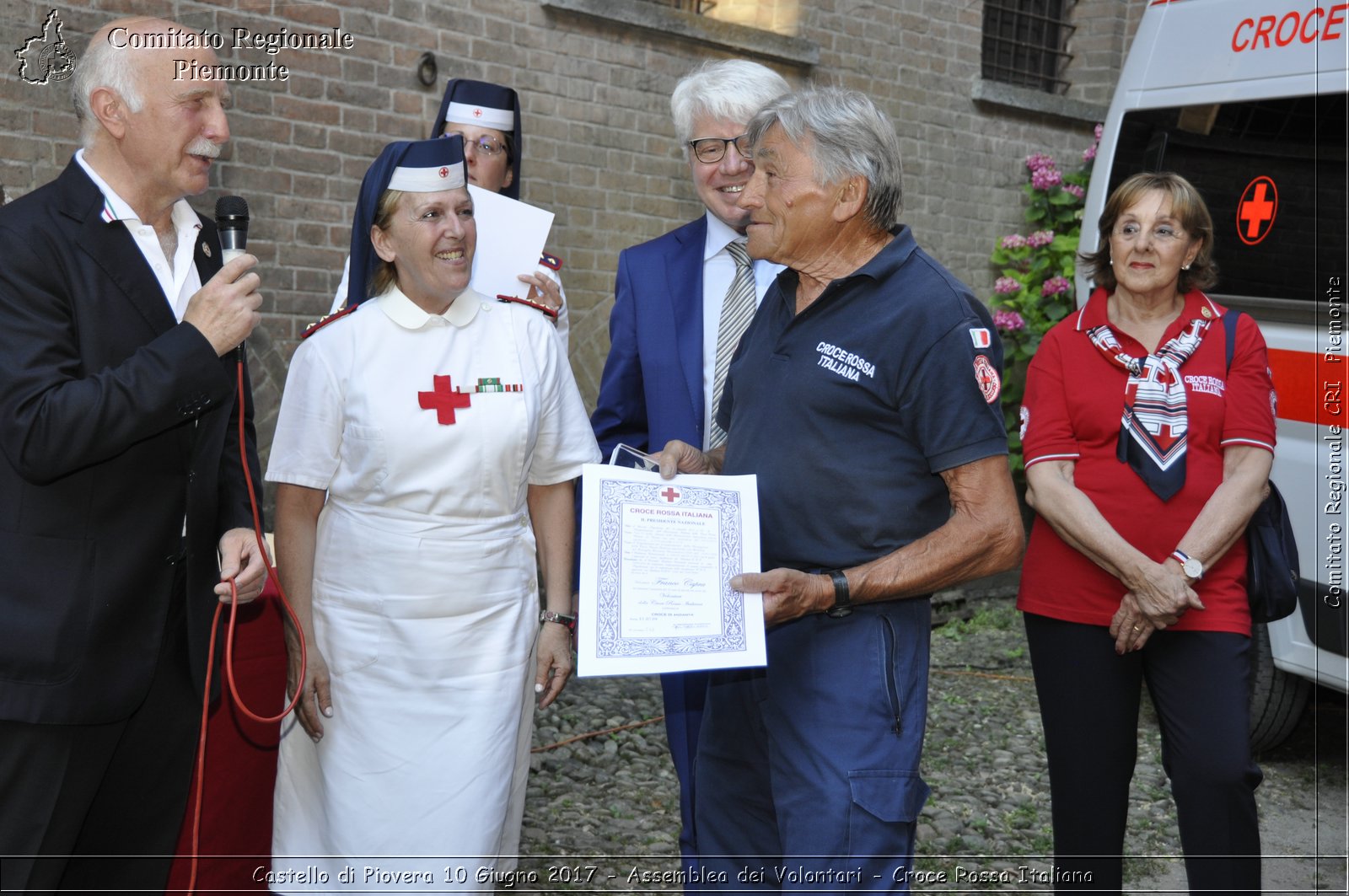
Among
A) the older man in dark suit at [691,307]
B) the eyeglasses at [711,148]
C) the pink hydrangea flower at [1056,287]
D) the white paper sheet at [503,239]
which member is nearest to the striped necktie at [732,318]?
the older man in dark suit at [691,307]

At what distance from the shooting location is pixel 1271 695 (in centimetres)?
533

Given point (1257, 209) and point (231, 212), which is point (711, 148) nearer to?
point (231, 212)

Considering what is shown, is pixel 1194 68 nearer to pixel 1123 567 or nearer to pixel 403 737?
pixel 1123 567

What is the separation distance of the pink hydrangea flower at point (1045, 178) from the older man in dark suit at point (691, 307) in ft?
20.7

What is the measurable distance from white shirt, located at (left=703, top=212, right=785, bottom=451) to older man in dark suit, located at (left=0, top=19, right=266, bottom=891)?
4.09 feet

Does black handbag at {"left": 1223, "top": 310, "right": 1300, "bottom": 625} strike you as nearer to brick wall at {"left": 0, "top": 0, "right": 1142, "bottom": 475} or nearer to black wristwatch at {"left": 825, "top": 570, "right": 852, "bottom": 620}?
black wristwatch at {"left": 825, "top": 570, "right": 852, "bottom": 620}

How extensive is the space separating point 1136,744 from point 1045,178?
22.0ft

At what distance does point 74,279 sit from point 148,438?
13.3 inches

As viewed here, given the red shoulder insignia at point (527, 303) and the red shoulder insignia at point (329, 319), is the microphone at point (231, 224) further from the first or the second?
the red shoulder insignia at point (527, 303)

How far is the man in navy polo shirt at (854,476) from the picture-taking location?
2.32 meters

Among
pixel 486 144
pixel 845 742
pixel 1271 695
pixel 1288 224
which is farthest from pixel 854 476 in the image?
pixel 1271 695

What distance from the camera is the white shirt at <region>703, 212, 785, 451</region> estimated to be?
133 inches

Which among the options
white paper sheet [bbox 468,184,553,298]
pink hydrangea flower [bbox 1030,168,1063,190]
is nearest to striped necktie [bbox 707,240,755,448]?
white paper sheet [bbox 468,184,553,298]

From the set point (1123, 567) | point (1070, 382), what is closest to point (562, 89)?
point (1070, 382)
